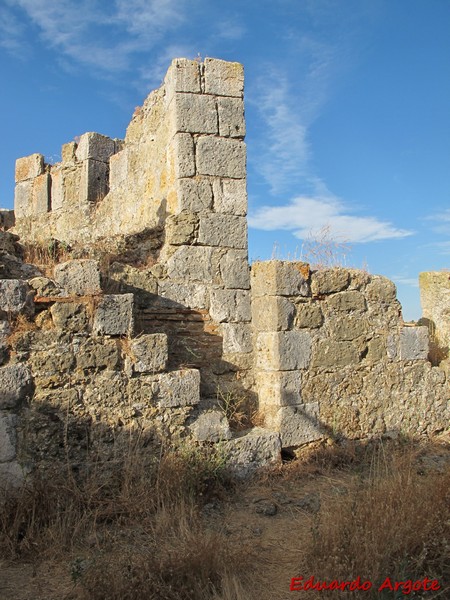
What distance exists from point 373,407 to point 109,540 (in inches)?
130

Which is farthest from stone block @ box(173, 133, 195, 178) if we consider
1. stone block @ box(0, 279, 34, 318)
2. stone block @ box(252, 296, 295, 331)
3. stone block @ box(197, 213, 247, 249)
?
stone block @ box(0, 279, 34, 318)

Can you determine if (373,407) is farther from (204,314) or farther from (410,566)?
(410,566)

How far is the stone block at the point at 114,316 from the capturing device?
4406mm

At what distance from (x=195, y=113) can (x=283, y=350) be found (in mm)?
2715

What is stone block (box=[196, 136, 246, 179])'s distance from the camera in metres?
5.82

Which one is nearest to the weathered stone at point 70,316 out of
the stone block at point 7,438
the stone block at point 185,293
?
the stone block at point 7,438

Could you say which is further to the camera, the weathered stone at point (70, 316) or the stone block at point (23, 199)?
the stone block at point (23, 199)

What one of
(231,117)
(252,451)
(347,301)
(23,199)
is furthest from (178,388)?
(23,199)

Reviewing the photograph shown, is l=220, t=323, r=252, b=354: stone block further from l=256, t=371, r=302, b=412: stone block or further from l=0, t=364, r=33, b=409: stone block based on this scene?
l=0, t=364, r=33, b=409: stone block

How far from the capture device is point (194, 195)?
18.9 feet

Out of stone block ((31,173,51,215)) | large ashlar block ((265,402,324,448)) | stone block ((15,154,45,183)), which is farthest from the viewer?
stone block ((15,154,45,183))

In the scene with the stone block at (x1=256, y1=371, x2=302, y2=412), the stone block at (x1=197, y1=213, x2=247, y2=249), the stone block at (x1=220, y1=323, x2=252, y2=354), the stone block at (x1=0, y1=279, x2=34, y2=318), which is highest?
the stone block at (x1=197, y1=213, x2=247, y2=249)

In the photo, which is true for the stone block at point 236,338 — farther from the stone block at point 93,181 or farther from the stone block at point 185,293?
the stone block at point 93,181

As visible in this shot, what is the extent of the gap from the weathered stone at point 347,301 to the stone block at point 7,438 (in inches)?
131
